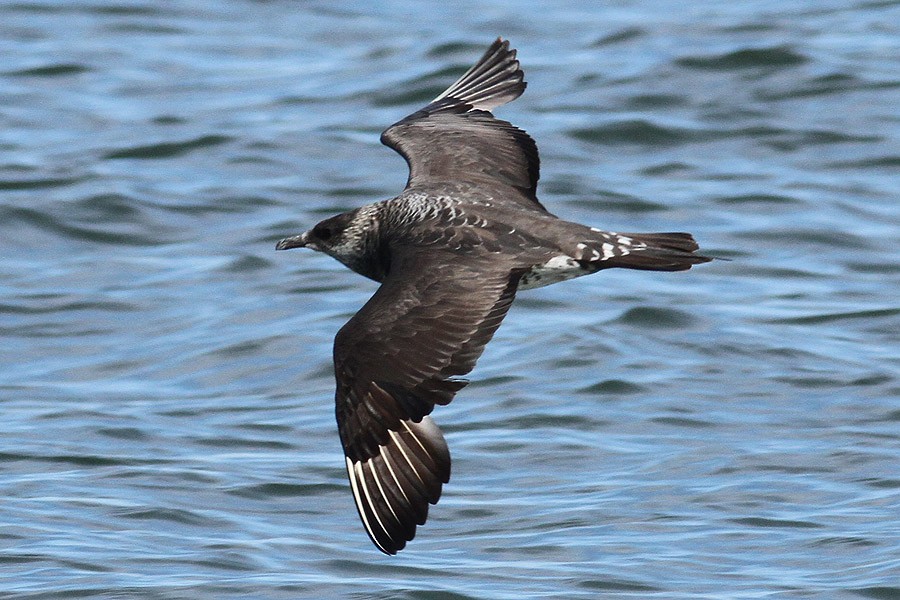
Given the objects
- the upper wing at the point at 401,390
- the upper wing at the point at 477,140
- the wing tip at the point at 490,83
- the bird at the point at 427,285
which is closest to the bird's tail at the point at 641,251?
the bird at the point at 427,285

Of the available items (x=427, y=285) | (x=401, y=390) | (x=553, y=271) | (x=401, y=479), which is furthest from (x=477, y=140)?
(x=401, y=479)

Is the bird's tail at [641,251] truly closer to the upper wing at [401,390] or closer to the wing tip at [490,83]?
the upper wing at [401,390]

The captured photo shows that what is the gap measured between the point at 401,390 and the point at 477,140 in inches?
81.6

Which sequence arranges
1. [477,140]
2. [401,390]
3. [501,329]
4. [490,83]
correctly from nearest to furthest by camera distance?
[401,390], [477,140], [490,83], [501,329]

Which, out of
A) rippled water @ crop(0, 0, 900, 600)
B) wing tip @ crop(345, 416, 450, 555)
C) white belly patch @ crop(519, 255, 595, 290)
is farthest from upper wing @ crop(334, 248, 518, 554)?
rippled water @ crop(0, 0, 900, 600)

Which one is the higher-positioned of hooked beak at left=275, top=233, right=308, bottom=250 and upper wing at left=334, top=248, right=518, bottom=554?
hooked beak at left=275, top=233, right=308, bottom=250

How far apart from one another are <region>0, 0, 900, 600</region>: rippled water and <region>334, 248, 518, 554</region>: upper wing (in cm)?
68

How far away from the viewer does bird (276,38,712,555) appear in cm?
589

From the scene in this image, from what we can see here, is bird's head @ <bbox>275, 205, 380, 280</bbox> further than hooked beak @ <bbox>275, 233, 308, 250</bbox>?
No

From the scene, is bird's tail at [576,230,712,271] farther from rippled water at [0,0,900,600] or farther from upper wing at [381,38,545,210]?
rippled water at [0,0,900,600]

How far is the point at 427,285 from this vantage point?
6145 millimetres

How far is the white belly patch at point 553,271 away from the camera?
21.0ft

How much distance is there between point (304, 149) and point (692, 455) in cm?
548

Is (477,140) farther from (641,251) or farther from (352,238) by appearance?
(641,251)
